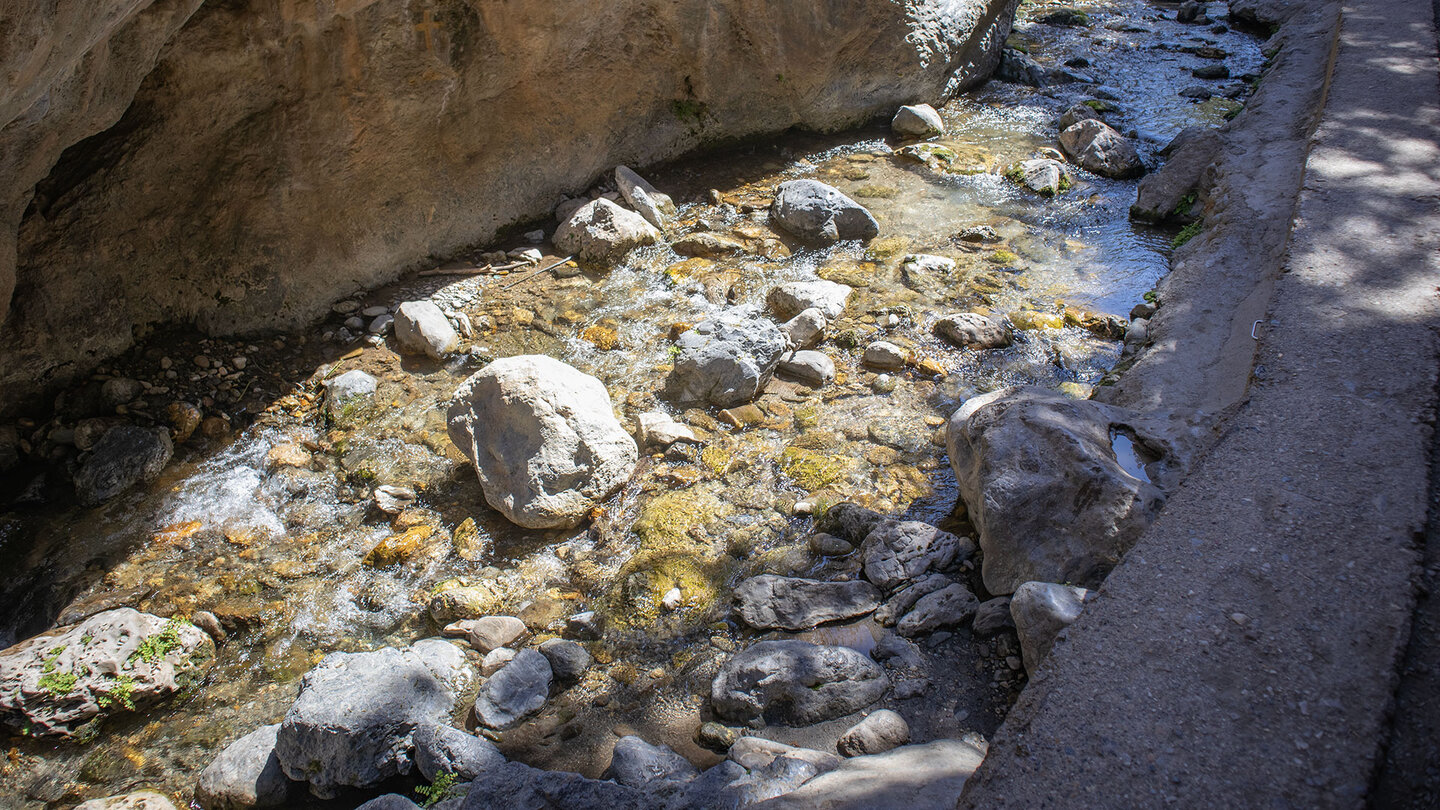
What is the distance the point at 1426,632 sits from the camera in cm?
214

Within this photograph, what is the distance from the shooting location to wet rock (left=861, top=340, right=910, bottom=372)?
4.38 meters

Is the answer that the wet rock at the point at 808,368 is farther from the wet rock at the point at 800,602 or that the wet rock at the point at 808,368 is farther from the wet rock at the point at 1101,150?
the wet rock at the point at 1101,150

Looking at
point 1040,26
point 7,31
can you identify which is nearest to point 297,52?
point 7,31

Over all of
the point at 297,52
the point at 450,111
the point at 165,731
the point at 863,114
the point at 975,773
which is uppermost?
the point at 297,52

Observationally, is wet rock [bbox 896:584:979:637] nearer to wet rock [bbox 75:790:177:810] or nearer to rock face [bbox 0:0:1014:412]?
wet rock [bbox 75:790:177:810]

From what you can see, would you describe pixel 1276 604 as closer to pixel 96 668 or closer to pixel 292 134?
pixel 96 668

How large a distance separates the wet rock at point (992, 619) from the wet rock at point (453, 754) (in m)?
1.67

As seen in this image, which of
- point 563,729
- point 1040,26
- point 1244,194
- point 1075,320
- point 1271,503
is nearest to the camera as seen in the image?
point 1271,503

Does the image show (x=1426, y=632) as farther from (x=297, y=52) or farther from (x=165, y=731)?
(x=297, y=52)

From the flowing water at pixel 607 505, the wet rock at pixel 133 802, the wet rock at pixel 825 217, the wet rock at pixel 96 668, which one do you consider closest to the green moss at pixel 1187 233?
the flowing water at pixel 607 505

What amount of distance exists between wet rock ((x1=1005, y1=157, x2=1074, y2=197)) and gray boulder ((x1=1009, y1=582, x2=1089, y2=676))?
14.0 ft

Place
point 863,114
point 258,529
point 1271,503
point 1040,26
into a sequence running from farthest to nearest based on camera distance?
point 1040,26, point 863,114, point 258,529, point 1271,503

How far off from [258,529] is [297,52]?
8.04 ft

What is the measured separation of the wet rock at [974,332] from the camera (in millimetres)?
4504
